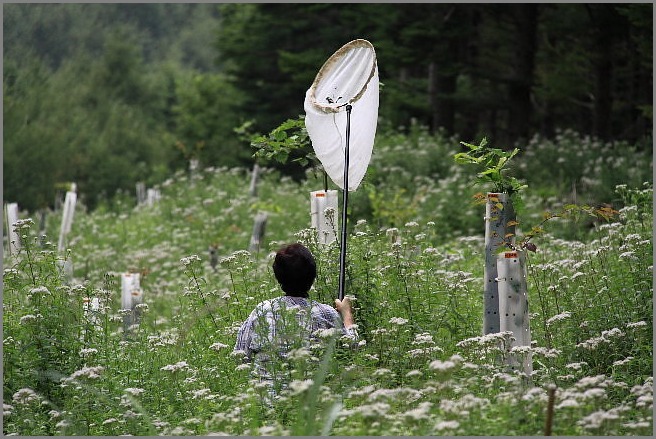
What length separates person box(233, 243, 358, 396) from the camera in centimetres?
596

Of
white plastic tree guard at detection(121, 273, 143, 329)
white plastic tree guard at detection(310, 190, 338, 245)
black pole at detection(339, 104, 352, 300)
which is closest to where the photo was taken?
black pole at detection(339, 104, 352, 300)

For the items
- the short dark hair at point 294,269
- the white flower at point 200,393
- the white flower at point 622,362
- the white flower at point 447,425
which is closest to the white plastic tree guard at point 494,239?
the white flower at point 622,362

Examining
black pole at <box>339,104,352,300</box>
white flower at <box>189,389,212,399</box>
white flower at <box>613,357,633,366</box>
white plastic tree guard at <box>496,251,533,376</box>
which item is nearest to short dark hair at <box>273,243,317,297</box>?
black pole at <box>339,104,352,300</box>

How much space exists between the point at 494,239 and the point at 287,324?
55.7 inches

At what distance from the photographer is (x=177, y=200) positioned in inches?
769

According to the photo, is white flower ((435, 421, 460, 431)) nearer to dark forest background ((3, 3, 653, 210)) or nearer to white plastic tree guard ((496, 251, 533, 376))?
white plastic tree guard ((496, 251, 533, 376))

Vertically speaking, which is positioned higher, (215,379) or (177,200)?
(177,200)

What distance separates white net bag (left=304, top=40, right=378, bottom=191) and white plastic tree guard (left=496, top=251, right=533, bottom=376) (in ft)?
4.93

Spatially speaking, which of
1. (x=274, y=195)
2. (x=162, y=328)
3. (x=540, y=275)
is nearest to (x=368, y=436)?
(x=540, y=275)

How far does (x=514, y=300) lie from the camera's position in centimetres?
640

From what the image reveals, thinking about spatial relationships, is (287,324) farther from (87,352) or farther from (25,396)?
(25,396)

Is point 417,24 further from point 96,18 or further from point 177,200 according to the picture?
point 96,18

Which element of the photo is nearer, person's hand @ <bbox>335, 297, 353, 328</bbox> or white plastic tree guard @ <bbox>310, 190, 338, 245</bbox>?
person's hand @ <bbox>335, 297, 353, 328</bbox>

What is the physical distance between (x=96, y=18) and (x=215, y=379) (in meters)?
56.2
